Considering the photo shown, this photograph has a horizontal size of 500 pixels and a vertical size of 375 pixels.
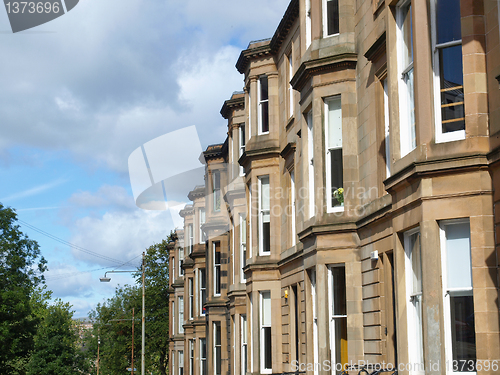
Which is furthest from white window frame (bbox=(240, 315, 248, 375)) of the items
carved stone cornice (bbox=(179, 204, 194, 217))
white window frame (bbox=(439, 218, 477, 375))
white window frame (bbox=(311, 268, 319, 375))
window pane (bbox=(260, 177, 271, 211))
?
carved stone cornice (bbox=(179, 204, 194, 217))

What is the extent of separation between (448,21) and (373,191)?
4.39 meters

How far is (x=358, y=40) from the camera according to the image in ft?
46.7

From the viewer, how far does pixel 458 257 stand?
904 cm

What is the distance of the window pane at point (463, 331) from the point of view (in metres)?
8.80

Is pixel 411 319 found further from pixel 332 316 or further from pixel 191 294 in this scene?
pixel 191 294

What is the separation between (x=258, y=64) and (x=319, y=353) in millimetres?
12064

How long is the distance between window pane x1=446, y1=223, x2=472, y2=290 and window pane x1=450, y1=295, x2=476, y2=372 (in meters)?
0.22

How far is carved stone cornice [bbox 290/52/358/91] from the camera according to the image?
14266 mm

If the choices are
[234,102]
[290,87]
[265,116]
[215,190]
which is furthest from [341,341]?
Result: [215,190]

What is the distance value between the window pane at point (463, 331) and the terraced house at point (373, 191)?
2 centimetres

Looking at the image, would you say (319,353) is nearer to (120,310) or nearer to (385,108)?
(385,108)

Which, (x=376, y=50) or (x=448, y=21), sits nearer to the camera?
(x=448, y=21)

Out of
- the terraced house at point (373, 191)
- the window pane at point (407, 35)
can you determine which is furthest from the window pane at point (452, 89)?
the window pane at point (407, 35)

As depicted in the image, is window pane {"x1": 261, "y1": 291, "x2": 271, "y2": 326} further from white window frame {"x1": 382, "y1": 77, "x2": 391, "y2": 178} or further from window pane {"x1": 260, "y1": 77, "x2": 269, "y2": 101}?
white window frame {"x1": 382, "y1": 77, "x2": 391, "y2": 178}
